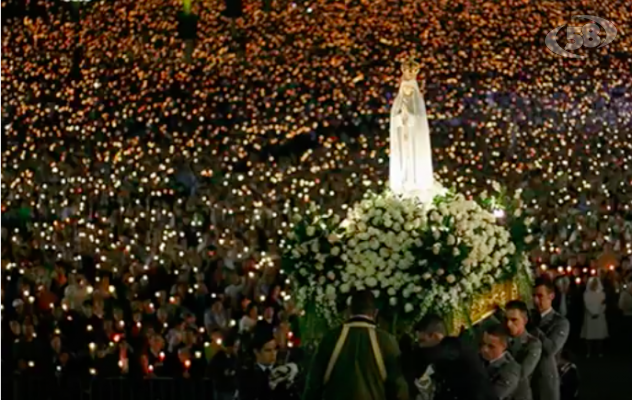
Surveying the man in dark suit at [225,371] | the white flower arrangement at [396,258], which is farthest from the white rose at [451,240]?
the man in dark suit at [225,371]

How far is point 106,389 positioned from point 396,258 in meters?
3.44

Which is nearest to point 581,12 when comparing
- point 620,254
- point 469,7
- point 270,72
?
point 469,7

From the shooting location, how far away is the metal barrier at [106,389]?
64.5 feet

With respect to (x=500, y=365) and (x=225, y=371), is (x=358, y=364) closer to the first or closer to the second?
(x=500, y=365)

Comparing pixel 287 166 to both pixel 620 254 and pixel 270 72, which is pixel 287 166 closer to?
Answer: pixel 270 72

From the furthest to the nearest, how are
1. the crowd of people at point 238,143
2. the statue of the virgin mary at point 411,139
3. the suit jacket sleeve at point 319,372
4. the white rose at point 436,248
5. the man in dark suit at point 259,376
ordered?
the crowd of people at point 238,143, the statue of the virgin mary at point 411,139, the white rose at point 436,248, the man in dark suit at point 259,376, the suit jacket sleeve at point 319,372

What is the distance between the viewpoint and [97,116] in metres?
42.8

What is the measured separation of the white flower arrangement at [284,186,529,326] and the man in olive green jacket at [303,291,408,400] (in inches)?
168

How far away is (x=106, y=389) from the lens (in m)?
20.3

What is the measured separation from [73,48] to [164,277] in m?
18.5

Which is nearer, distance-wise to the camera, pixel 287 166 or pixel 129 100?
pixel 287 166

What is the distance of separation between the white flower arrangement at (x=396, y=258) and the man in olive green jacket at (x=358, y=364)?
14.0ft

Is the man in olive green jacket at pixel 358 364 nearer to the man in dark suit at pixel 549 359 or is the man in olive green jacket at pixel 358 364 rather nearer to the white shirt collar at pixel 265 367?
the white shirt collar at pixel 265 367

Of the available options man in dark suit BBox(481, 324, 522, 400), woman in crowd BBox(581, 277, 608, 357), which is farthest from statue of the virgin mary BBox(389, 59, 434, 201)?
man in dark suit BBox(481, 324, 522, 400)
